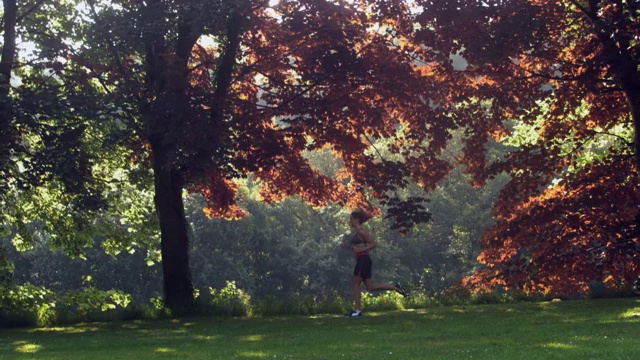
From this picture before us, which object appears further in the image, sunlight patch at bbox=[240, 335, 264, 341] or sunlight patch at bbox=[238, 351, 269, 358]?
sunlight patch at bbox=[240, 335, 264, 341]

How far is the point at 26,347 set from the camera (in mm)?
12570

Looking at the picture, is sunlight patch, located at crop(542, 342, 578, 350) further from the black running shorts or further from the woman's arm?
the black running shorts

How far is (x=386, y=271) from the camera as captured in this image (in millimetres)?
53156

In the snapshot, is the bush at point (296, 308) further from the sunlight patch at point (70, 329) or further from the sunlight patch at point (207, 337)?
the sunlight patch at point (207, 337)

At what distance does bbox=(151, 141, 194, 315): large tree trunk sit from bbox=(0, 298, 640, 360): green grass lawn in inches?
67.3

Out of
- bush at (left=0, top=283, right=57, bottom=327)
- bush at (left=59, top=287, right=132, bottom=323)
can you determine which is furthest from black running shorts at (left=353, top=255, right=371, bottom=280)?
bush at (left=0, top=283, right=57, bottom=327)

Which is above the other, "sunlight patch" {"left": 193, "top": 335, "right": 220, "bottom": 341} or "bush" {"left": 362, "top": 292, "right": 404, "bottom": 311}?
"bush" {"left": 362, "top": 292, "right": 404, "bottom": 311}

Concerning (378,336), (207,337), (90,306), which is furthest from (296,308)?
(90,306)

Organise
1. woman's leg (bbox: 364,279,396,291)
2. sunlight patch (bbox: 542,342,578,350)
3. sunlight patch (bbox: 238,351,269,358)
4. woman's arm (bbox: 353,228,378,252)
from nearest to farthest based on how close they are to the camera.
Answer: sunlight patch (bbox: 542,342,578,350) < sunlight patch (bbox: 238,351,269,358) < woman's arm (bbox: 353,228,378,252) < woman's leg (bbox: 364,279,396,291)

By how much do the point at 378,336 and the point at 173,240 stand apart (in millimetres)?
7686

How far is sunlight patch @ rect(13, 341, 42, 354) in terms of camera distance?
11980 mm

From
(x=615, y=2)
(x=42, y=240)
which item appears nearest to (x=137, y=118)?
(x=615, y=2)

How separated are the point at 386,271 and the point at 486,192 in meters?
8.38

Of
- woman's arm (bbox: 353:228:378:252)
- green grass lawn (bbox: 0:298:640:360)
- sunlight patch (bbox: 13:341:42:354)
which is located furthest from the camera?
woman's arm (bbox: 353:228:378:252)
